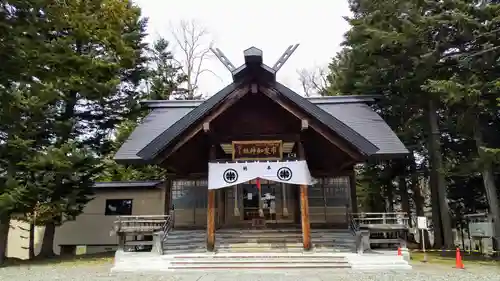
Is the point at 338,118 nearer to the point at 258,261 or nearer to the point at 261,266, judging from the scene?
the point at 258,261

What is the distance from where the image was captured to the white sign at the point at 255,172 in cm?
1125

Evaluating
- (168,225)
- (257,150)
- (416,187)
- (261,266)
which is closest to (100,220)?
(168,225)

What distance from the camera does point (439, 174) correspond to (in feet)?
50.9

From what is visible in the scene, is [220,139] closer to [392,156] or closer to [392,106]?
[392,156]

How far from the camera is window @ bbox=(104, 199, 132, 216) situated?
779 inches

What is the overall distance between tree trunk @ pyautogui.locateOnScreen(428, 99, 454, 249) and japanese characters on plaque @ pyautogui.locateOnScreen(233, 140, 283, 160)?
24.4ft

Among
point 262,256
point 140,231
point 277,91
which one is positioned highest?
point 277,91

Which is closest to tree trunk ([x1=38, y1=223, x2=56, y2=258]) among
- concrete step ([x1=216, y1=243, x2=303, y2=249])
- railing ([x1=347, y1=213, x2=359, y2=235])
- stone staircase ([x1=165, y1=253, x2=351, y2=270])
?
stone staircase ([x1=165, y1=253, x2=351, y2=270])

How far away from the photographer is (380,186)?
20516 mm

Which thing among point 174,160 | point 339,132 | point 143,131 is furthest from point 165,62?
point 339,132

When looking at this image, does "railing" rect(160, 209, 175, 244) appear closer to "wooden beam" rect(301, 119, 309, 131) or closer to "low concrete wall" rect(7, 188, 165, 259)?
"wooden beam" rect(301, 119, 309, 131)

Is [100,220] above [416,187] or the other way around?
the other way around

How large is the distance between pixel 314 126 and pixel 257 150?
77.9 inches

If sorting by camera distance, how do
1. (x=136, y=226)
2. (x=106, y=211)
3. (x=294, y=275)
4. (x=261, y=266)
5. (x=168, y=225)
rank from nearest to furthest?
(x=294, y=275), (x=261, y=266), (x=136, y=226), (x=168, y=225), (x=106, y=211)
